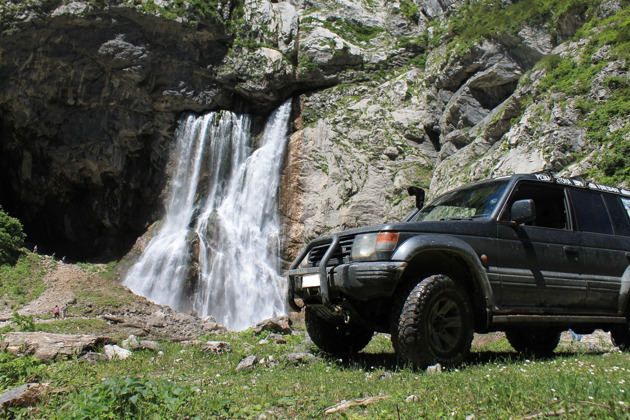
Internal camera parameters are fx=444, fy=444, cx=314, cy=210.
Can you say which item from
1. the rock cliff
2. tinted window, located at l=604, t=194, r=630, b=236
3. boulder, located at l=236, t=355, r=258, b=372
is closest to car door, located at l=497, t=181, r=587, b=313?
tinted window, located at l=604, t=194, r=630, b=236

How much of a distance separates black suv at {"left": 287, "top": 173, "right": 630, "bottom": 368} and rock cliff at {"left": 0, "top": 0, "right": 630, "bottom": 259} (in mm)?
13171

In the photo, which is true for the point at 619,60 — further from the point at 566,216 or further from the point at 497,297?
the point at 497,297

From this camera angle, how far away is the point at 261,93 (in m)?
27.7

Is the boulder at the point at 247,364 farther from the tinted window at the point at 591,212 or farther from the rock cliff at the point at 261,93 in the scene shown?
the rock cliff at the point at 261,93

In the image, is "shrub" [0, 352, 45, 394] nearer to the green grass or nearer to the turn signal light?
the green grass

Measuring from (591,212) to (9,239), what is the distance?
27582 mm

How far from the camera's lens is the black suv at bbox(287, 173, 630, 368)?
4.63 meters

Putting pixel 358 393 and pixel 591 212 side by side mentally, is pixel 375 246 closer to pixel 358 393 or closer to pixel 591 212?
pixel 358 393

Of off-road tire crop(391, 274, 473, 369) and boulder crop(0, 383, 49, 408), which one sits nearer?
boulder crop(0, 383, 49, 408)

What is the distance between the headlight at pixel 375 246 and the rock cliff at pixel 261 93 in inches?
587

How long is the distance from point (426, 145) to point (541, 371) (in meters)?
21.9

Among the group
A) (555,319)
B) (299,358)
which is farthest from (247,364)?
(555,319)

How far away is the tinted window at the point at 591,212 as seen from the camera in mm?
5855

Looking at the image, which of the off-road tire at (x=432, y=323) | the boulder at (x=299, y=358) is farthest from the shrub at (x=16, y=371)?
the off-road tire at (x=432, y=323)
